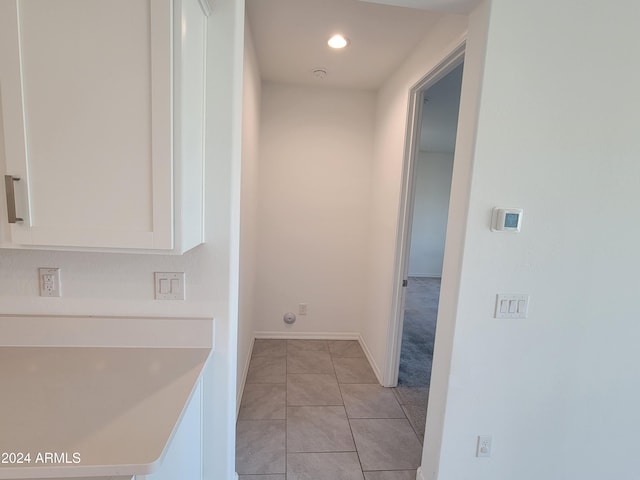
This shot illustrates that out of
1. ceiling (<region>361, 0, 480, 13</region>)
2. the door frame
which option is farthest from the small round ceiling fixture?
ceiling (<region>361, 0, 480, 13</region>)

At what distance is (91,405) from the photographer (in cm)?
85

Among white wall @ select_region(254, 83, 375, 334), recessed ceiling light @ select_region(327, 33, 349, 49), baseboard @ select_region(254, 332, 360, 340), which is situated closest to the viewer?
recessed ceiling light @ select_region(327, 33, 349, 49)

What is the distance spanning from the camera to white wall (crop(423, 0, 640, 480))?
1.19 meters

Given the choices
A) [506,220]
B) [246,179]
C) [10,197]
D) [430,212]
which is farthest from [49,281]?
[430,212]

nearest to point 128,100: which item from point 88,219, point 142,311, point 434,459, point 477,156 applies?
point 88,219

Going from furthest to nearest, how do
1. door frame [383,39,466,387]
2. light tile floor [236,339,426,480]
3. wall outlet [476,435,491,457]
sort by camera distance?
door frame [383,39,466,387] < light tile floor [236,339,426,480] < wall outlet [476,435,491,457]

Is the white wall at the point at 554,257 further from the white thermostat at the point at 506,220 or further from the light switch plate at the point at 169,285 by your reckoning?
the light switch plate at the point at 169,285

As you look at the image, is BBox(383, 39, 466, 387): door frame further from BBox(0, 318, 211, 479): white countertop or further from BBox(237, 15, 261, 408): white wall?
BBox(0, 318, 211, 479): white countertop

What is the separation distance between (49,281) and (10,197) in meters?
0.42

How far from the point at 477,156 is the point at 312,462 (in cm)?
188

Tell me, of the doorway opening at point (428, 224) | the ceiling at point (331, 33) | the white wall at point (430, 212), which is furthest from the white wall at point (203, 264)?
the white wall at point (430, 212)

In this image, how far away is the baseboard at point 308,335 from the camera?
316 centimetres

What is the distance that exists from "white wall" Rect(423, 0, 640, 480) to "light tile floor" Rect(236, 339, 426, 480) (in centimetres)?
41

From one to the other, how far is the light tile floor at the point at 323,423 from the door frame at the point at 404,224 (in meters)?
0.30
